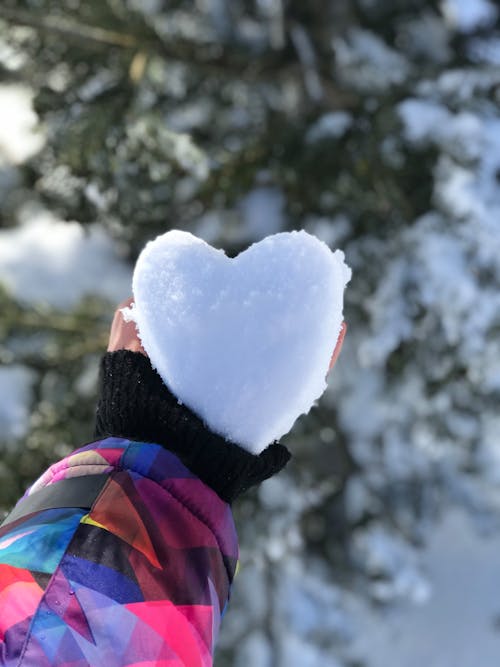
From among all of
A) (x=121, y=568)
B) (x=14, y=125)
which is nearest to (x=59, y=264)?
(x=14, y=125)

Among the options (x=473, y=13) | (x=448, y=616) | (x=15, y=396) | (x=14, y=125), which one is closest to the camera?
(x=473, y=13)

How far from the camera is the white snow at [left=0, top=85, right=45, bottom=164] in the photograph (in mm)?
4001

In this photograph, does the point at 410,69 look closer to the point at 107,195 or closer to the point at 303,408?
the point at 107,195

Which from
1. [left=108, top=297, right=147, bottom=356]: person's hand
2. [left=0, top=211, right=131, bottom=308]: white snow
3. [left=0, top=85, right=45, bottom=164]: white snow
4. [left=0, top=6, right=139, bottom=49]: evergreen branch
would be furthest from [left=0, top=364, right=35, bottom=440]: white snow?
[left=108, top=297, right=147, bottom=356]: person's hand

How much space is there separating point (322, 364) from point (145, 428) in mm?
352

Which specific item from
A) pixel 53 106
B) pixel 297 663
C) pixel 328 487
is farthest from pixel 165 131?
pixel 297 663

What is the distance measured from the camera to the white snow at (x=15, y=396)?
3238mm

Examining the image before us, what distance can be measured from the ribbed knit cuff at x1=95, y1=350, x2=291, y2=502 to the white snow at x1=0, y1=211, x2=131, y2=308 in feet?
7.14

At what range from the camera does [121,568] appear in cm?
105

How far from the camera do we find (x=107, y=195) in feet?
8.38

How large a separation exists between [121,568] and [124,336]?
0.47 metres

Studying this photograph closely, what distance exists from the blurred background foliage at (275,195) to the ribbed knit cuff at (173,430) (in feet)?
4.54

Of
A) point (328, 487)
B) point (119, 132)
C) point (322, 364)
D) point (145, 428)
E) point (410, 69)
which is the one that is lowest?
point (145, 428)

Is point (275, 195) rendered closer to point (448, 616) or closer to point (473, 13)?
point (473, 13)
